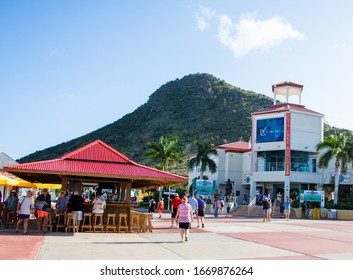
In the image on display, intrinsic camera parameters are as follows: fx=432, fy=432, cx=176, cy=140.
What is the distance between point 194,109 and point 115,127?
95.6 ft

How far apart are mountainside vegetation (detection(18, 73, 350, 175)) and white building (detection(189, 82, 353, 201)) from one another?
34.4 meters

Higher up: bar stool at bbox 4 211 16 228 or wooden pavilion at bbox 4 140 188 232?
wooden pavilion at bbox 4 140 188 232

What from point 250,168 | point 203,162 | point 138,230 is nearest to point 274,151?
point 250,168

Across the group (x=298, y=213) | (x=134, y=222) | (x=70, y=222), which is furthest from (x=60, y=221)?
(x=298, y=213)

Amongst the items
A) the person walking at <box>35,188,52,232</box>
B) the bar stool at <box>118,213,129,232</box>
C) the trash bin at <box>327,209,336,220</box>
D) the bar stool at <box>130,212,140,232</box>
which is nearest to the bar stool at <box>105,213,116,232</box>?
the bar stool at <box>118,213,129,232</box>

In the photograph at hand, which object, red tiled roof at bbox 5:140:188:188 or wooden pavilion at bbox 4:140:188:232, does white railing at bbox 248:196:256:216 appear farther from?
red tiled roof at bbox 5:140:188:188

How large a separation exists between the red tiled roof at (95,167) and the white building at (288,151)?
2743 centimetres

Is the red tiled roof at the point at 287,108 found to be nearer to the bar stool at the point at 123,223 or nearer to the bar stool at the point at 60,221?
the bar stool at the point at 123,223

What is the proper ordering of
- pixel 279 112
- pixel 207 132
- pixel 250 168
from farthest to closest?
1. pixel 207 132
2. pixel 250 168
3. pixel 279 112

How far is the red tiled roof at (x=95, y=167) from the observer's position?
55.5 ft

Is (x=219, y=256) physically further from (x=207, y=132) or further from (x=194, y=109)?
(x=194, y=109)

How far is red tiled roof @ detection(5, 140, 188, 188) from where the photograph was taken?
16.9 metres

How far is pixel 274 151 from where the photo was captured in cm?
4606

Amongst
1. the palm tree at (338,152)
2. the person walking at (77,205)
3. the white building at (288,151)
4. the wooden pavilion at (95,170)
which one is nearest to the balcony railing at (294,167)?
the white building at (288,151)
